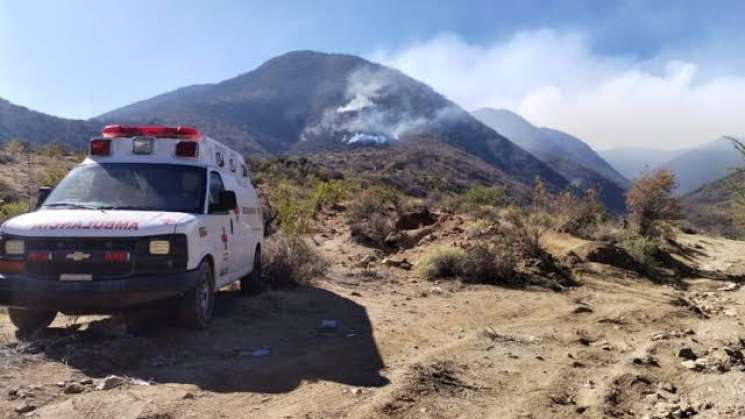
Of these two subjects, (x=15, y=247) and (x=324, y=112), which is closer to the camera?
(x=15, y=247)

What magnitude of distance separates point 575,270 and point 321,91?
14150cm

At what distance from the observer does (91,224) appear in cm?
629

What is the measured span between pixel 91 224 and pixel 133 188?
3.53ft

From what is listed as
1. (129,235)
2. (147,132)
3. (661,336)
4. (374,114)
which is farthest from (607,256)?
(374,114)

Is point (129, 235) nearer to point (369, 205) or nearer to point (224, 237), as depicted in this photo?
point (224, 237)

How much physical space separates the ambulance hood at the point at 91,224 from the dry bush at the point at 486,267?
22.2 ft

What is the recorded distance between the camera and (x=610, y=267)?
1354cm

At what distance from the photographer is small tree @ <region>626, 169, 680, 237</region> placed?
21531 mm

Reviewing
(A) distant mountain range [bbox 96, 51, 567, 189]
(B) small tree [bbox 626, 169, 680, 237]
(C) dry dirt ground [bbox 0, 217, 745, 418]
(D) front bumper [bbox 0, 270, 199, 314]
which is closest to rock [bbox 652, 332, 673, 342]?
(C) dry dirt ground [bbox 0, 217, 745, 418]

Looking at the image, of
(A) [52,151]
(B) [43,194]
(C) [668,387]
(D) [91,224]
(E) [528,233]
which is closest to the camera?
(C) [668,387]

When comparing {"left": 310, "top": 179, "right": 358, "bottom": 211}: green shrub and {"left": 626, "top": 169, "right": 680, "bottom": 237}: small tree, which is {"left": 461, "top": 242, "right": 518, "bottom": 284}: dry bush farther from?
{"left": 310, "top": 179, "right": 358, "bottom": 211}: green shrub

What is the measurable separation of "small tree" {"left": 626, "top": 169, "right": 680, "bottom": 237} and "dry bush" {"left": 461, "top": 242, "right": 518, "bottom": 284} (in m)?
10.7

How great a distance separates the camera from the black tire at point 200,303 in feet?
22.2

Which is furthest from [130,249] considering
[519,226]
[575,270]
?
[519,226]
